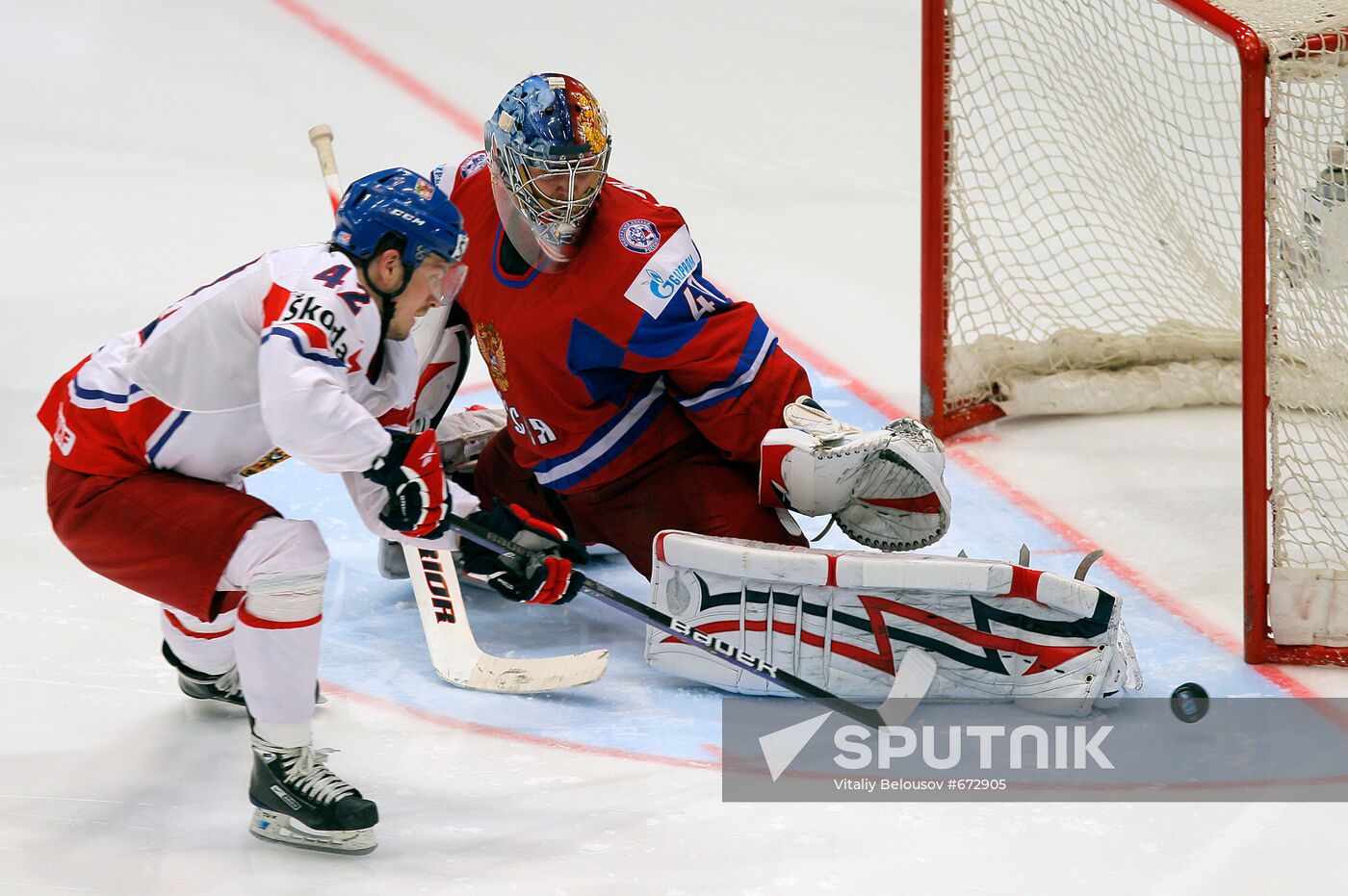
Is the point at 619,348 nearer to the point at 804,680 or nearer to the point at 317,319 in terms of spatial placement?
the point at 804,680

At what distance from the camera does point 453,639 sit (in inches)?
125

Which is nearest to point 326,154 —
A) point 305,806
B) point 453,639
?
point 453,639

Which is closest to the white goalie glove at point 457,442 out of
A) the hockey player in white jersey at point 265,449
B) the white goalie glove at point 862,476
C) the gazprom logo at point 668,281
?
the gazprom logo at point 668,281

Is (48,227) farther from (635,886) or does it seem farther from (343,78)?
(635,886)

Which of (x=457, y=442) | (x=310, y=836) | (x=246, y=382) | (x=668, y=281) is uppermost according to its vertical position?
(x=668, y=281)

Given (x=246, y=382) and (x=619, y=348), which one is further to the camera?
(x=619, y=348)

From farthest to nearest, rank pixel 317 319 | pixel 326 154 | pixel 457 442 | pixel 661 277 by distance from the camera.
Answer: pixel 326 154, pixel 457 442, pixel 661 277, pixel 317 319

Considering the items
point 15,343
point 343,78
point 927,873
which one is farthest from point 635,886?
point 343,78

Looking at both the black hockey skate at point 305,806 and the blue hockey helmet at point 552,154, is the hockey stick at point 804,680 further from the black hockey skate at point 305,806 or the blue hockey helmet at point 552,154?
the blue hockey helmet at point 552,154

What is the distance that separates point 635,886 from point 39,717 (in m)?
1.22

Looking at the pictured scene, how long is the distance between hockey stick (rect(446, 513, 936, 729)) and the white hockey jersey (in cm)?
57

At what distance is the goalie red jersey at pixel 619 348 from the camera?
3.12 meters

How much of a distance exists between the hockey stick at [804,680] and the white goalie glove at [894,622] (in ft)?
0.10

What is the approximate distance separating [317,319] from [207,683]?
35.2 inches
